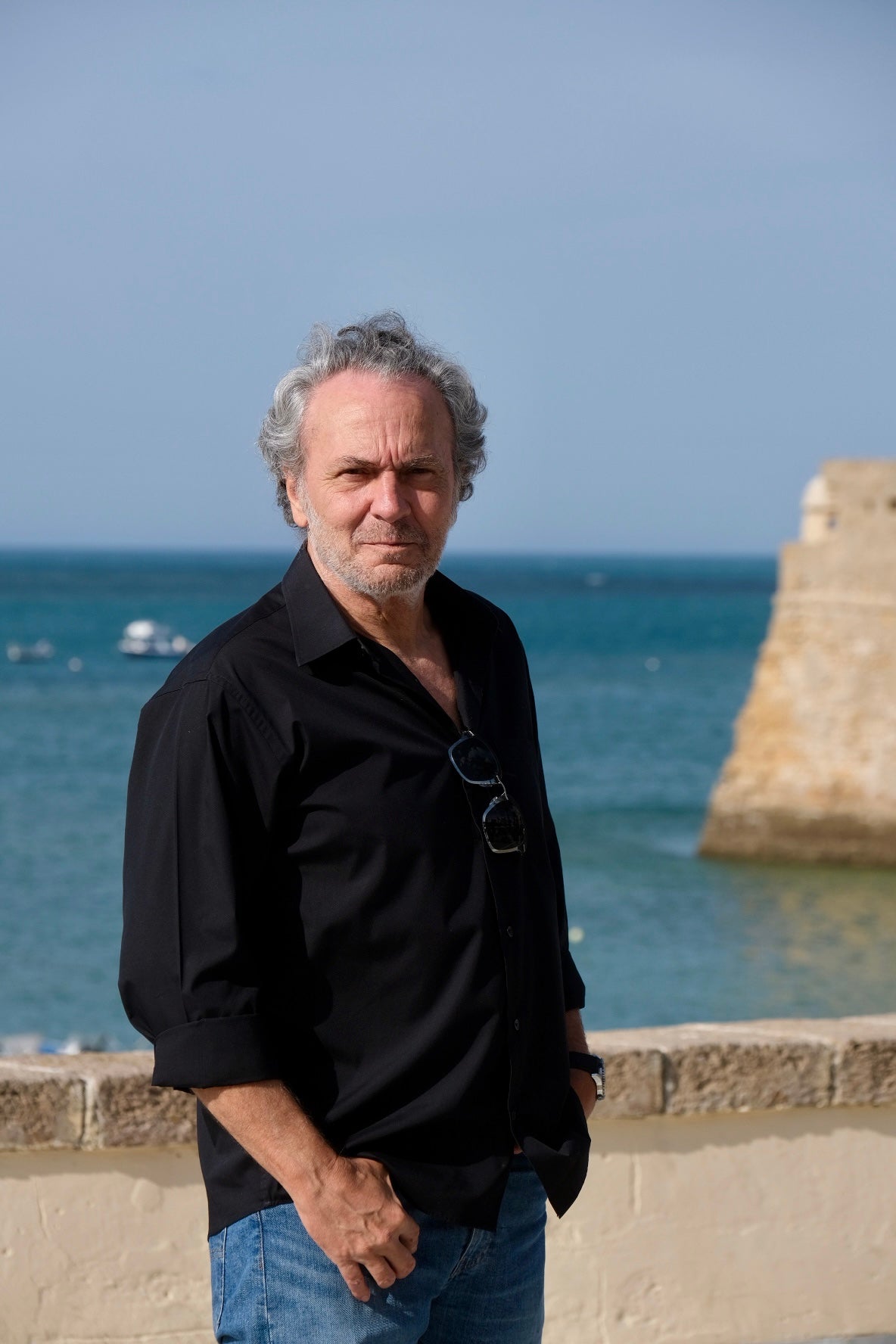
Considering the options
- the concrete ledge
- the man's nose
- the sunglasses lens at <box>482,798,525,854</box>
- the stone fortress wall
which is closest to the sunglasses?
the sunglasses lens at <box>482,798,525,854</box>

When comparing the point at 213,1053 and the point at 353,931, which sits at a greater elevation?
the point at 353,931

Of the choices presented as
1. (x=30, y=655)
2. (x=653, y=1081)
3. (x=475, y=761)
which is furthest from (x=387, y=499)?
(x=30, y=655)

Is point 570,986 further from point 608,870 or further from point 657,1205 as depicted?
point 608,870

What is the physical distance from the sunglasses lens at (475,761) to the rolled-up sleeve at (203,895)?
29cm

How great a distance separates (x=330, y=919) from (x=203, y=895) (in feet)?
0.56

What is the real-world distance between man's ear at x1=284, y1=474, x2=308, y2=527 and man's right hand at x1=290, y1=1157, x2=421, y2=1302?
36.2 inches

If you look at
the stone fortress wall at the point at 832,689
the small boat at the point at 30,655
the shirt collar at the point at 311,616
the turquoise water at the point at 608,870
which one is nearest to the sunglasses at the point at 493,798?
the shirt collar at the point at 311,616

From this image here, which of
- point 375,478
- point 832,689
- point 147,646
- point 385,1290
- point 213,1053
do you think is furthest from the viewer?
point 147,646

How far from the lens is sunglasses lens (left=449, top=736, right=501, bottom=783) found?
2.14 metres

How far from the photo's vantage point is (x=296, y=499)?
229cm

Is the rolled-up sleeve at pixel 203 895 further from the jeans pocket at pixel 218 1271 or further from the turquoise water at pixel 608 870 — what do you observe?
the turquoise water at pixel 608 870

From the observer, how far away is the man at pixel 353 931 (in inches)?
77.3

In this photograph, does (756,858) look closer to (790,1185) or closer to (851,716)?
(851,716)

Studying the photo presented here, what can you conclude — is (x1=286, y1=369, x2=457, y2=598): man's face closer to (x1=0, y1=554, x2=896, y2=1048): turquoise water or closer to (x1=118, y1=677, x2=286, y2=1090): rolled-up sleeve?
(x1=118, y1=677, x2=286, y2=1090): rolled-up sleeve
